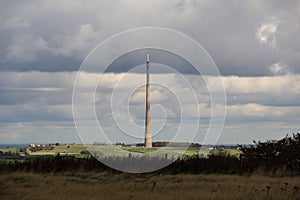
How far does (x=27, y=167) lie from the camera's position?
29.9m

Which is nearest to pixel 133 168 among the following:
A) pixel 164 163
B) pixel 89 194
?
pixel 164 163

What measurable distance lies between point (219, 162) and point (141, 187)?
35.7ft

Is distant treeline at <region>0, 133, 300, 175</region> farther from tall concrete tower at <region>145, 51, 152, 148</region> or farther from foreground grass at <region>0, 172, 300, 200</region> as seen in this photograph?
tall concrete tower at <region>145, 51, 152, 148</region>

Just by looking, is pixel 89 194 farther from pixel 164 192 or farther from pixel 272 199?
pixel 272 199

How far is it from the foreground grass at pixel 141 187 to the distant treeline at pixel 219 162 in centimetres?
291

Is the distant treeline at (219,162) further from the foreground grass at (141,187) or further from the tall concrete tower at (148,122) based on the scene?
the tall concrete tower at (148,122)

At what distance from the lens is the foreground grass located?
1858 cm

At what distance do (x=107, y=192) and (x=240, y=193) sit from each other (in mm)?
4913

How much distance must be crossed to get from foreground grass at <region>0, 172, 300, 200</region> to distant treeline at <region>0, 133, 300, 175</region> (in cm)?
291

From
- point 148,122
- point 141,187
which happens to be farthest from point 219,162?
point 148,122

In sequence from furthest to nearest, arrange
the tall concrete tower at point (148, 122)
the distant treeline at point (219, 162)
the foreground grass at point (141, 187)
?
the tall concrete tower at point (148, 122)
the distant treeline at point (219, 162)
the foreground grass at point (141, 187)

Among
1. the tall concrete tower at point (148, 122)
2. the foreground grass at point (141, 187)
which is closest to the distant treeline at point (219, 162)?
the foreground grass at point (141, 187)

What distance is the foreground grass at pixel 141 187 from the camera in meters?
18.6

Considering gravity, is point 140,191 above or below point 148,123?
below
